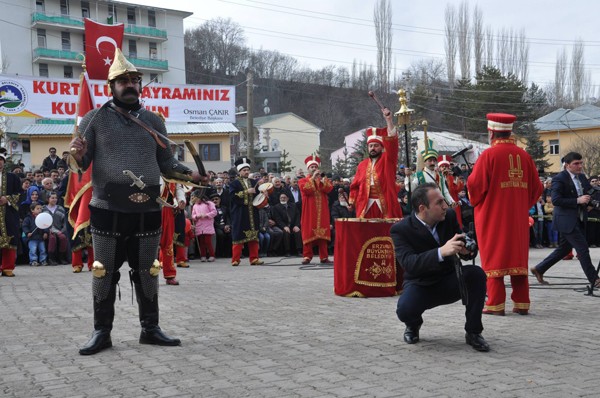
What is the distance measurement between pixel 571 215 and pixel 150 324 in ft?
20.2

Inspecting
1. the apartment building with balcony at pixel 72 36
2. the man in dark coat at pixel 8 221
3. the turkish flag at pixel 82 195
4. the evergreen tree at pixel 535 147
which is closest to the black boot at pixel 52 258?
the man in dark coat at pixel 8 221

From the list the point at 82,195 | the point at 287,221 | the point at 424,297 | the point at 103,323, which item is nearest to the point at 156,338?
the point at 103,323

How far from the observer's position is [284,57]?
7238 cm

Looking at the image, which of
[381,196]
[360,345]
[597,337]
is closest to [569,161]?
[381,196]

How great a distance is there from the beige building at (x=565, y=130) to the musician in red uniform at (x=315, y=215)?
130 ft

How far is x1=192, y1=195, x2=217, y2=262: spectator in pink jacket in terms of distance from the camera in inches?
621

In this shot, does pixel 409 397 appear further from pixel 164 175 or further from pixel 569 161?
pixel 569 161

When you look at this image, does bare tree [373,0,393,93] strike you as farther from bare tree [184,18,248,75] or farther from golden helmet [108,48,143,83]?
golden helmet [108,48,143,83]

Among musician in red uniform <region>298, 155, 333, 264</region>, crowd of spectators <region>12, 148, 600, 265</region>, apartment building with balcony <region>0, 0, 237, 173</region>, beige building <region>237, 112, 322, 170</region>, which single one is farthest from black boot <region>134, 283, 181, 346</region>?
beige building <region>237, 112, 322, 170</region>

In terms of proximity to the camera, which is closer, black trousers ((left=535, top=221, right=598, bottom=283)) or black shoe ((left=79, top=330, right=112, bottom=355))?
black shoe ((left=79, top=330, right=112, bottom=355))

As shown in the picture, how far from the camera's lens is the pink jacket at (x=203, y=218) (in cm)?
1576

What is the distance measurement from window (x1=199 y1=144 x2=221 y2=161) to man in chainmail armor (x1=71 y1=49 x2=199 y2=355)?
1653 inches

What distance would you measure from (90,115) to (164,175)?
2.74ft

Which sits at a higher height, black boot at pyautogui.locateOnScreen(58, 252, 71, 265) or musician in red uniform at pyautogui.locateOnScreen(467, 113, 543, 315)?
musician in red uniform at pyautogui.locateOnScreen(467, 113, 543, 315)
